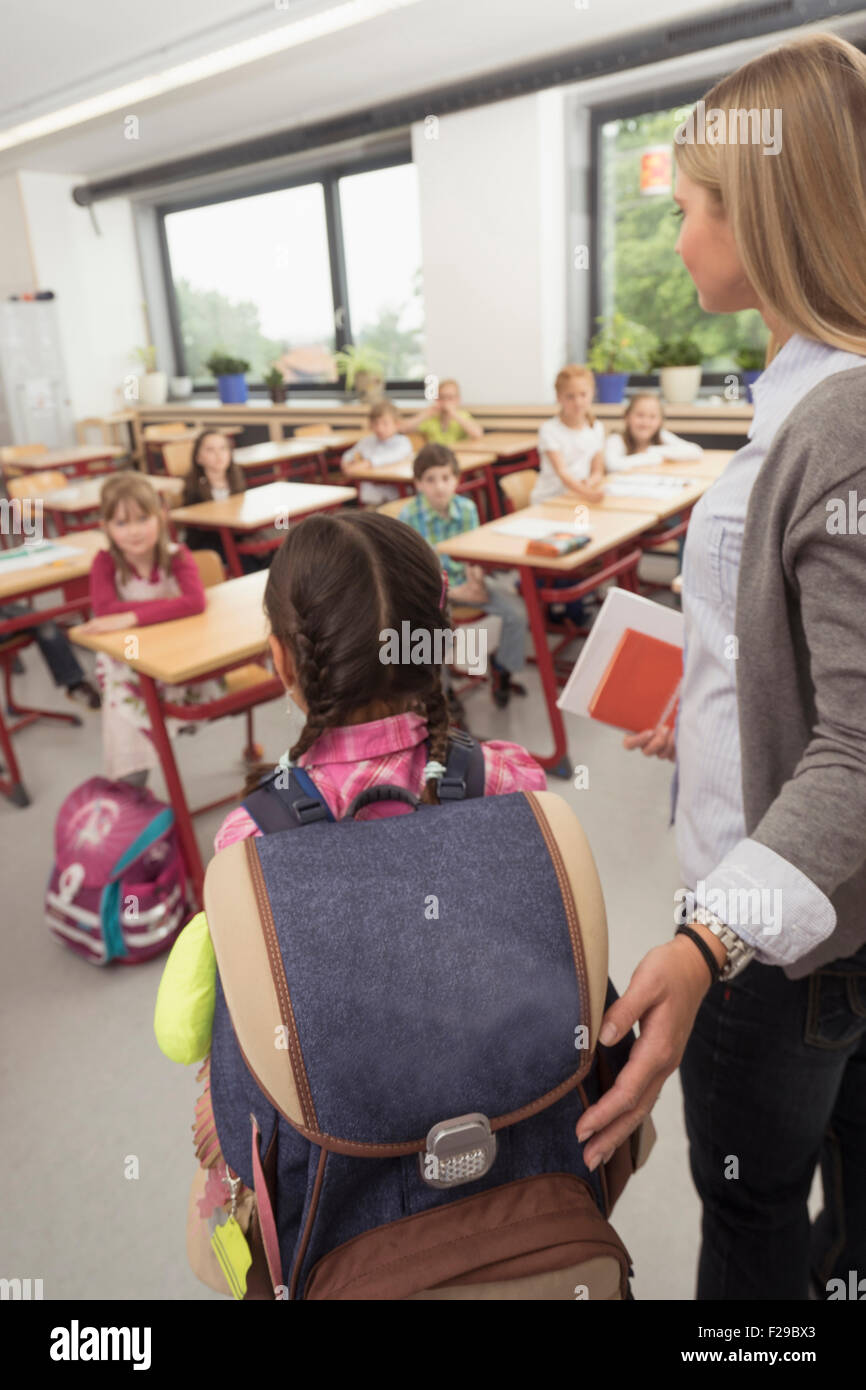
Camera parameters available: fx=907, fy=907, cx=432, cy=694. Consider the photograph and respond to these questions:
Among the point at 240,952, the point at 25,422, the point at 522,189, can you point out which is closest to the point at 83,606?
the point at 240,952

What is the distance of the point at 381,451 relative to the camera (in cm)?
566

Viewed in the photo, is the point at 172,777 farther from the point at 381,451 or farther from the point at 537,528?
the point at 381,451

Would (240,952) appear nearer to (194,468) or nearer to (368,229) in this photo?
(194,468)

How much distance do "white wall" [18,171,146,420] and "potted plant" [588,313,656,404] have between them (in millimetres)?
4913

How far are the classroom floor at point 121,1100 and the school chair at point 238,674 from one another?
146mm

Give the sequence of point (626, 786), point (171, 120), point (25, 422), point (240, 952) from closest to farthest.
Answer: point (240, 952), point (626, 786), point (171, 120), point (25, 422)

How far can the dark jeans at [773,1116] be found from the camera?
0.91 metres

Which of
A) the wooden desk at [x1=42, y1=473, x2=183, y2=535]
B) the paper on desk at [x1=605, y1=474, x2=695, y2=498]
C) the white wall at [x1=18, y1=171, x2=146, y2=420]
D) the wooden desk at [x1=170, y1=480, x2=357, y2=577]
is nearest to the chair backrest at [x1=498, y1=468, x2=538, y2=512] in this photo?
the paper on desk at [x1=605, y1=474, x2=695, y2=498]

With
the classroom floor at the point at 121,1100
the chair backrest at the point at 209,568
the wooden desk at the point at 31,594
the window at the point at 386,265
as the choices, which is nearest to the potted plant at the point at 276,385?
the window at the point at 386,265

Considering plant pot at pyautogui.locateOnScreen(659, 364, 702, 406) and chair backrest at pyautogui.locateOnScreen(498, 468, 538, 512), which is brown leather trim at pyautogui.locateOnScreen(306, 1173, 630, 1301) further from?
plant pot at pyautogui.locateOnScreen(659, 364, 702, 406)

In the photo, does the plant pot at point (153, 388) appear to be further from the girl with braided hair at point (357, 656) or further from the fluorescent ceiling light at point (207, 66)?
the girl with braided hair at point (357, 656)
